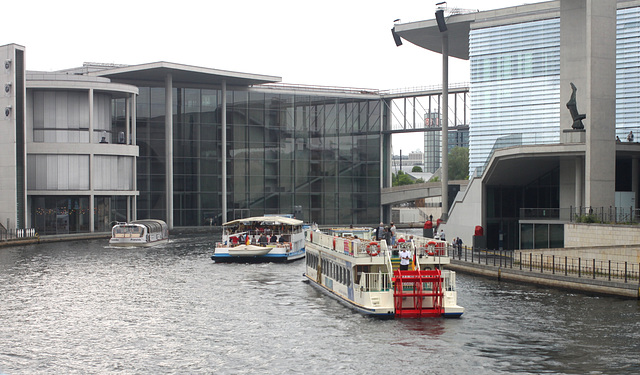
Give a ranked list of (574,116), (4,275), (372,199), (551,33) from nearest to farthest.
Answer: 1. (4,275)
2. (574,116)
3. (551,33)
4. (372,199)

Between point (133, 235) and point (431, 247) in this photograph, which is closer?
point (431, 247)

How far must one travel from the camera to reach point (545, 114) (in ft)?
231

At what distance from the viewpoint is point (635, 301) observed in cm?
3788

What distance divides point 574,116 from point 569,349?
3037 centimetres

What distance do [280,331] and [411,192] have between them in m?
78.2

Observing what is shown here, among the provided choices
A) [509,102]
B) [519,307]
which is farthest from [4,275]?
[509,102]

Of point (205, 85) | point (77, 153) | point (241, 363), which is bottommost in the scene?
point (241, 363)

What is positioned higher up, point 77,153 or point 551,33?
point 551,33

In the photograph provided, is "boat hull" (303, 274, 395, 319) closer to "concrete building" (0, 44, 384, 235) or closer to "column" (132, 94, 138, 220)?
"concrete building" (0, 44, 384, 235)

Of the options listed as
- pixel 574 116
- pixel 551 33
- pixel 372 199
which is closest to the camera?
pixel 574 116

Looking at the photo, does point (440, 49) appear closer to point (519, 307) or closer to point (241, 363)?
point (519, 307)

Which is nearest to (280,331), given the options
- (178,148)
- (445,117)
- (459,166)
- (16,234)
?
(16,234)

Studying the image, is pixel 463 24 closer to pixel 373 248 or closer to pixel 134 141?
pixel 134 141

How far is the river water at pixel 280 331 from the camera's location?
2797 cm
